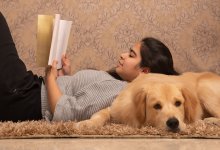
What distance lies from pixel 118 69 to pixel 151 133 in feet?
2.54

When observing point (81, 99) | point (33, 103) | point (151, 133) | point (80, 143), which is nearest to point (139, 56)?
point (81, 99)

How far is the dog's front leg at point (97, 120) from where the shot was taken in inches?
53.0

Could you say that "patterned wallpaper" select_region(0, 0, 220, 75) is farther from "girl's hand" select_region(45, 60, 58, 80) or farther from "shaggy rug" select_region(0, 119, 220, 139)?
"shaggy rug" select_region(0, 119, 220, 139)

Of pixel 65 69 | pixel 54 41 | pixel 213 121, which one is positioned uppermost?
pixel 54 41

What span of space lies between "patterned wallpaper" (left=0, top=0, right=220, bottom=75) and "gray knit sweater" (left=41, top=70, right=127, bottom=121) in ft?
2.16

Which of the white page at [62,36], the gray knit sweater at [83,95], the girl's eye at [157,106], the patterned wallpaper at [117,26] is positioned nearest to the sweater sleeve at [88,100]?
the gray knit sweater at [83,95]

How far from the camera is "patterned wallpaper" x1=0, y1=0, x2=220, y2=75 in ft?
7.97

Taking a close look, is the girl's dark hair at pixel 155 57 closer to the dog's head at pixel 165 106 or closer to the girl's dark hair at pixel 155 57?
the girl's dark hair at pixel 155 57

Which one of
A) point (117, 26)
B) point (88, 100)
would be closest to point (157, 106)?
point (88, 100)

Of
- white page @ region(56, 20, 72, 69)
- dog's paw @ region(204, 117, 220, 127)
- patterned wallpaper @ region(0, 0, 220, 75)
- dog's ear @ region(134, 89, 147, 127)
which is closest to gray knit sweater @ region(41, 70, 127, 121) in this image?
white page @ region(56, 20, 72, 69)

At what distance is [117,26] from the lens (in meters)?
2.45

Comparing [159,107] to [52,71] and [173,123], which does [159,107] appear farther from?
[52,71]

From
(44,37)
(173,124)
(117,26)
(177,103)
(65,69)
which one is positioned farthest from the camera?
(117,26)

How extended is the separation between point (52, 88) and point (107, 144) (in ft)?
1.97
